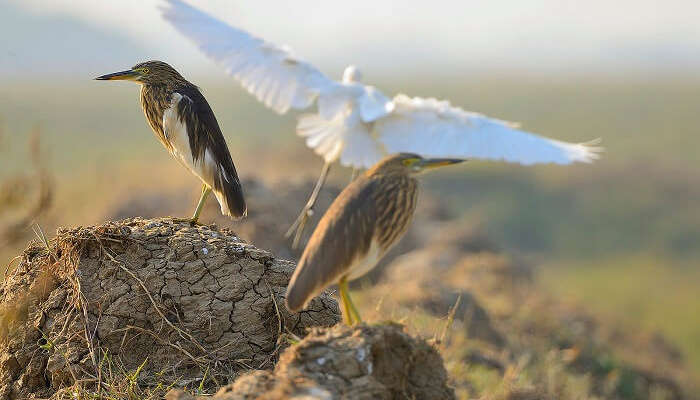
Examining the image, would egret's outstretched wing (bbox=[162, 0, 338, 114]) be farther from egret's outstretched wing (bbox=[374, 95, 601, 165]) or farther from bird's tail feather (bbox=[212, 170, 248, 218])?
bird's tail feather (bbox=[212, 170, 248, 218])

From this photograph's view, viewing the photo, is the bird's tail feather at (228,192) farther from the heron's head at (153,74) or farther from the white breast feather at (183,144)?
the heron's head at (153,74)

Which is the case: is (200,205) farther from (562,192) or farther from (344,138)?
(562,192)

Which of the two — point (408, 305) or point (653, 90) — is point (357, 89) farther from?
point (653, 90)

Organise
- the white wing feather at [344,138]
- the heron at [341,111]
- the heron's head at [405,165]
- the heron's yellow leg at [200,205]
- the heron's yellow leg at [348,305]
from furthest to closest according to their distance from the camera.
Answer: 1. the white wing feather at [344,138]
2. the heron at [341,111]
3. the heron's yellow leg at [200,205]
4. the heron's head at [405,165]
5. the heron's yellow leg at [348,305]

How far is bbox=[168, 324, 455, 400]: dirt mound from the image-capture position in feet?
13.5

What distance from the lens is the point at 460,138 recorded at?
22.6ft

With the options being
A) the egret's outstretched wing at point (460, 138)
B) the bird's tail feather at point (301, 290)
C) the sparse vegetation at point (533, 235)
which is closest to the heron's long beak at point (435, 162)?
the bird's tail feather at point (301, 290)

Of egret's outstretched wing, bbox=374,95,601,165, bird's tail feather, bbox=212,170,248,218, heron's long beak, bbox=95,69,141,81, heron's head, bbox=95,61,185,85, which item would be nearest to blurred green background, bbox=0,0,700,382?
heron's long beak, bbox=95,69,141,81

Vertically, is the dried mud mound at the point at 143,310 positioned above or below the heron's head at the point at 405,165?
below

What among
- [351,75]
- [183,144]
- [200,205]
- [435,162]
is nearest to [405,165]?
[435,162]

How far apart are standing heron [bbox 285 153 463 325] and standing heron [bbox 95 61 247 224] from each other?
174 cm

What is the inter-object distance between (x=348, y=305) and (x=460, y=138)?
263 cm

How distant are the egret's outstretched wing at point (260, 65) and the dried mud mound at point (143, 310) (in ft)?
5.19

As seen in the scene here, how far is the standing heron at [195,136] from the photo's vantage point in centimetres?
614
